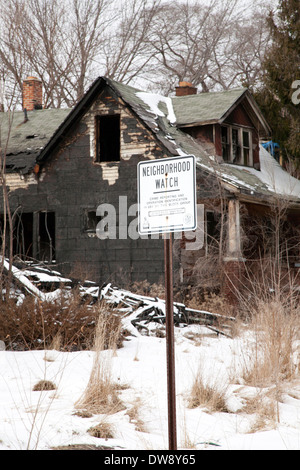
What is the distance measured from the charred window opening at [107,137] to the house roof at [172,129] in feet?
2.46

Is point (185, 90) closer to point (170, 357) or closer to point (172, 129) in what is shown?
point (172, 129)

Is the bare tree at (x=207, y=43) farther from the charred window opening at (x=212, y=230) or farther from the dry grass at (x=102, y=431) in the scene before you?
the dry grass at (x=102, y=431)

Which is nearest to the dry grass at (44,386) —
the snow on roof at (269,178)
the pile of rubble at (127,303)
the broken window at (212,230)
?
the pile of rubble at (127,303)

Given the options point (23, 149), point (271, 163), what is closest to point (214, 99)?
point (271, 163)

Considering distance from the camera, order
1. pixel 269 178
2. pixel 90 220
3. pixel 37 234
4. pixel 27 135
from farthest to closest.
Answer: pixel 27 135, pixel 269 178, pixel 37 234, pixel 90 220

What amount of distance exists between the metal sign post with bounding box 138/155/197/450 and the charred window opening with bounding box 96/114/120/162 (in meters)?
12.7

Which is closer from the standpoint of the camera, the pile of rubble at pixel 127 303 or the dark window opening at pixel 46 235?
the pile of rubble at pixel 127 303

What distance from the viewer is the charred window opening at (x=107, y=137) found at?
1758 cm

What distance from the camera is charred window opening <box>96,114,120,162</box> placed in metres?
17.6

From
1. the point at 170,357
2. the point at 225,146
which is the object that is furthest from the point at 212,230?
the point at 170,357

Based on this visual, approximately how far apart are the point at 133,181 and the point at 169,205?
39.9 feet

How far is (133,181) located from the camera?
55.4 ft

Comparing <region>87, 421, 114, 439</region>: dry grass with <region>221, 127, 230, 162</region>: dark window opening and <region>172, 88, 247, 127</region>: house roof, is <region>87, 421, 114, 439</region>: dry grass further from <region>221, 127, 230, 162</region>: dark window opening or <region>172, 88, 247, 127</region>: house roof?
<region>221, 127, 230, 162</region>: dark window opening

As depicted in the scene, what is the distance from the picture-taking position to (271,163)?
21.8m
